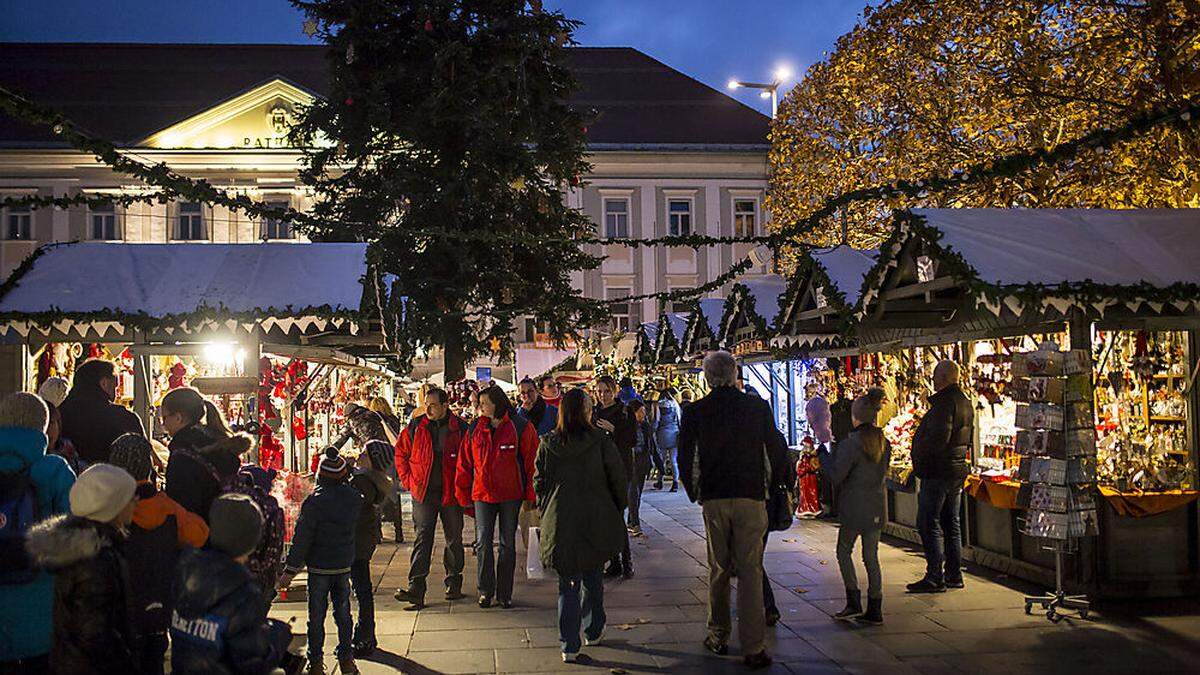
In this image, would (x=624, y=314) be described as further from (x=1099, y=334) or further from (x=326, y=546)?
(x=326, y=546)

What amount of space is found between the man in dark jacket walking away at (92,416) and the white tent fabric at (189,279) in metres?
2.31

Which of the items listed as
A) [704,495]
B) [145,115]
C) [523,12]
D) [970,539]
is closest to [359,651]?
[704,495]

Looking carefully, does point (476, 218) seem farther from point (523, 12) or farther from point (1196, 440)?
point (1196, 440)

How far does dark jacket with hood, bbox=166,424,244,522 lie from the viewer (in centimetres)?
598

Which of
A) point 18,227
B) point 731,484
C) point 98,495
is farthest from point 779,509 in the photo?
point 18,227

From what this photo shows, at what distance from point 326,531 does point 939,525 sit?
5.67 meters

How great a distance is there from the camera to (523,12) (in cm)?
2447

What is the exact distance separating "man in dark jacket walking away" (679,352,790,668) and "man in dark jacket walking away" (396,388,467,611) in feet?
10.2

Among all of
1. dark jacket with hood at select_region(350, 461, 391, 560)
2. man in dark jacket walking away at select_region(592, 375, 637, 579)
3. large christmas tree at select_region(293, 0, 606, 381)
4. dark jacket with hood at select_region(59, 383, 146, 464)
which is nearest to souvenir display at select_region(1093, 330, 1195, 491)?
man in dark jacket walking away at select_region(592, 375, 637, 579)

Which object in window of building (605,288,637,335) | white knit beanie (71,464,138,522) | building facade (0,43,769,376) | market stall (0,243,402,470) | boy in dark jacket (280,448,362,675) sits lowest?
boy in dark jacket (280,448,362,675)

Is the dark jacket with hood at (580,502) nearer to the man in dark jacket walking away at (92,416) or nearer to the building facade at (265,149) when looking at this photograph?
the man in dark jacket walking away at (92,416)

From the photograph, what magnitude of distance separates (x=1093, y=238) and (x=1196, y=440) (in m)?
1.96

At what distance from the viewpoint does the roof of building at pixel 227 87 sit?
4528cm

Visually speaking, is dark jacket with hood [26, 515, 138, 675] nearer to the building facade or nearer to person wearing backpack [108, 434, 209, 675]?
person wearing backpack [108, 434, 209, 675]
